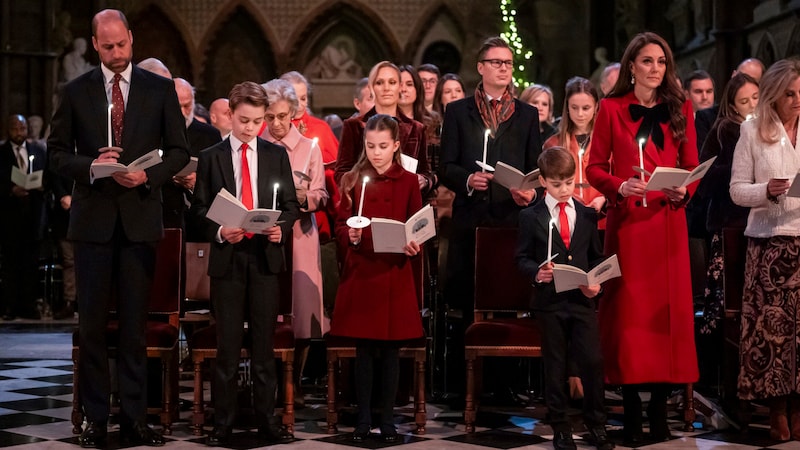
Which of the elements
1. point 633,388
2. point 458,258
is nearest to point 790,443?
point 633,388

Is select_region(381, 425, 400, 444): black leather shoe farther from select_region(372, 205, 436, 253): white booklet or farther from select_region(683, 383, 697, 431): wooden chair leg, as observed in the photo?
select_region(683, 383, 697, 431): wooden chair leg

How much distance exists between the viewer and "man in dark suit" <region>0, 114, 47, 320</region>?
10164mm

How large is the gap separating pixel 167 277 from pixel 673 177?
2378 millimetres

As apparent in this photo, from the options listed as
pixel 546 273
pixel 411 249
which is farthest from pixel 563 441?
pixel 411 249

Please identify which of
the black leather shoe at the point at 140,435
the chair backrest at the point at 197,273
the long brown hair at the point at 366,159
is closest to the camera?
the black leather shoe at the point at 140,435

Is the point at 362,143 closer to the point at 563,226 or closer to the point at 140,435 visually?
the point at 563,226

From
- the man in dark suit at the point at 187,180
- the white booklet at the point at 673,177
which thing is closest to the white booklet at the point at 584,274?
the white booklet at the point at 673,177

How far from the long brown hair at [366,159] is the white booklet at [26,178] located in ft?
18.8

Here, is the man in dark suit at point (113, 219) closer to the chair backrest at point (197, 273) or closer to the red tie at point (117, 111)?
the red tie at point (117, 111)

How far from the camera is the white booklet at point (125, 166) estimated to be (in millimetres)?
4367

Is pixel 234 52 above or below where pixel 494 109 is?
above

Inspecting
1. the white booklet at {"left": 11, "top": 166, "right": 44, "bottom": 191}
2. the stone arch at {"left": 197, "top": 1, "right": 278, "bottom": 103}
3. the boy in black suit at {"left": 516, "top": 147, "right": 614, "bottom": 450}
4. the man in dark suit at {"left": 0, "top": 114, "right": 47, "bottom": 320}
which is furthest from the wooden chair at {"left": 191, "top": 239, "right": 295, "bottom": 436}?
the stone arch at {"left": 197, "top": 1, "right": 278, "bottom": 103}

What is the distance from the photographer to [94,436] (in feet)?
15.0

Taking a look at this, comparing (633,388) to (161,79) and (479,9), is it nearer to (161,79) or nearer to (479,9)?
(161,79)
